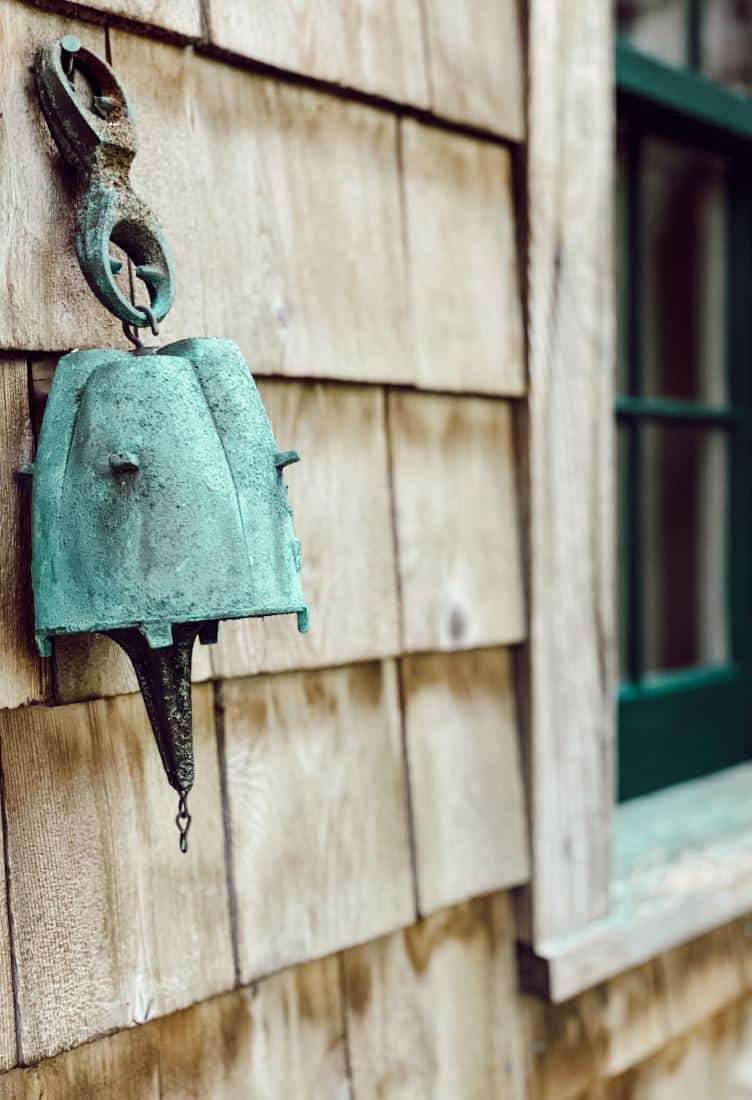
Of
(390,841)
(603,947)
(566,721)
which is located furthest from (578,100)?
(603,947)

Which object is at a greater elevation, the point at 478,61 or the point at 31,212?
the point at 478,61

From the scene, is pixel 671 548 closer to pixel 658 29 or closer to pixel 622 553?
pixel 622 553

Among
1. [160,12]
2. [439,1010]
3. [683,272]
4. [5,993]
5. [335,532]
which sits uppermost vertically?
[683,272]

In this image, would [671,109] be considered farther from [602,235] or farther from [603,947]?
[603,947]

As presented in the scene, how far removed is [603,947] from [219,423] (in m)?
0.73

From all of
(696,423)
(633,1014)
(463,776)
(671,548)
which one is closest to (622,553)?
(671,548)

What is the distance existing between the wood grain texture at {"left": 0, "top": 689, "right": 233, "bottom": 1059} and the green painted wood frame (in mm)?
752

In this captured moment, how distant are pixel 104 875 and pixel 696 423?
1.16 meters

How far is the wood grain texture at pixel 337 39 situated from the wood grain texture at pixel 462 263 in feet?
0.16

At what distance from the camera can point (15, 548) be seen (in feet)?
2.40

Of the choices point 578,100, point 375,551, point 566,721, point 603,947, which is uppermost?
point 578,100

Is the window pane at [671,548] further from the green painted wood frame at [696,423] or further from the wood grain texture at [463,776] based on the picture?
the wood grain texture at [463,776]

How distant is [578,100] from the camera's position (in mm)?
1116

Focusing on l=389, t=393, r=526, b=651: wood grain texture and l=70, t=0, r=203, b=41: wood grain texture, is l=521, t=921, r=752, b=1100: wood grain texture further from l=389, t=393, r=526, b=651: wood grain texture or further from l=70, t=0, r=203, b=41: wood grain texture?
l=70, t=0, r=203, b=41: wood grain texture
